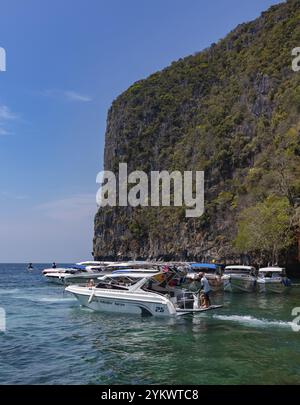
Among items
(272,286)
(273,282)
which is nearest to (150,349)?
(272,286)

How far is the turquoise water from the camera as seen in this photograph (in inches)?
509

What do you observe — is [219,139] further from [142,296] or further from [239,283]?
[142,296]

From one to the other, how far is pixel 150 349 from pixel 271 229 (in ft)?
153

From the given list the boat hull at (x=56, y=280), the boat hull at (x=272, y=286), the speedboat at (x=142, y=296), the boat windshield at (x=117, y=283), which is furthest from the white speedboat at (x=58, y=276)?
the boat windshield at (x=117, y=283)

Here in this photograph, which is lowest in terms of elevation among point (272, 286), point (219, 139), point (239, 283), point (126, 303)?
point (272, 286)

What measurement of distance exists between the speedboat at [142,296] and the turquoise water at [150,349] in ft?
1.85

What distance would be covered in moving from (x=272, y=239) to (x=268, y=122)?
37.8 m

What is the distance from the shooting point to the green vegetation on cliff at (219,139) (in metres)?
74.5

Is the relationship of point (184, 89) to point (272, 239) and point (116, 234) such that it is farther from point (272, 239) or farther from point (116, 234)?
point (272, 239)

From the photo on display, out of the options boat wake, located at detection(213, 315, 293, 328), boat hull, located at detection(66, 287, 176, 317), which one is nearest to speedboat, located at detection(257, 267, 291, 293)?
boat wake, located at detection(213, 315, 293, 328)

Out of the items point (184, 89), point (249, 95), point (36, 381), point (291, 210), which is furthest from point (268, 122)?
point (36, 381)

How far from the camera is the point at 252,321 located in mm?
22719

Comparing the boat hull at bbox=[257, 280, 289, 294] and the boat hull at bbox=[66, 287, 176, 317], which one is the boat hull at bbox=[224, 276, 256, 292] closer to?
the boat hull at bbox=[257, 280, 289, 294]
